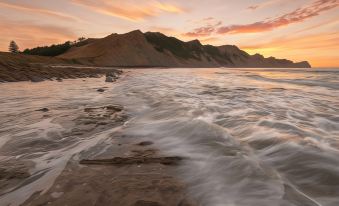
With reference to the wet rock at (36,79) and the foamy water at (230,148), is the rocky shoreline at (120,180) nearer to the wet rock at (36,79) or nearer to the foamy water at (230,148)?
the foamy water at (230,148)

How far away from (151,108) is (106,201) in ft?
13.5

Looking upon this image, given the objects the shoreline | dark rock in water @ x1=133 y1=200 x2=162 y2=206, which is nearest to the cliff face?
the shoreline

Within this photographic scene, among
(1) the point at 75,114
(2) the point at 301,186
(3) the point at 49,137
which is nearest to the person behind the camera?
(2) the point at 301,186

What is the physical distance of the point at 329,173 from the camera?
2.22 metres

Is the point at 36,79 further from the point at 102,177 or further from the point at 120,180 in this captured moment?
the point at 120,180

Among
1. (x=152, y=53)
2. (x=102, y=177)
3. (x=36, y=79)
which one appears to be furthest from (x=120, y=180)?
(x=152, y=53)

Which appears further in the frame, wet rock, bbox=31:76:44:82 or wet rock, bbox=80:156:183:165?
wet rock, bbox=31:76:44:82

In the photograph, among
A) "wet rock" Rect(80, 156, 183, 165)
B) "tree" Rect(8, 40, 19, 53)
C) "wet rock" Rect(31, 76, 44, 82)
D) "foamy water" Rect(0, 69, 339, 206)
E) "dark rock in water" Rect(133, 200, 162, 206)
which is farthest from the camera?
"tree" Rect(8, 40, 19, 53)

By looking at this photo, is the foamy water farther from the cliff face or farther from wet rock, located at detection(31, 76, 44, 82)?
the cliff face

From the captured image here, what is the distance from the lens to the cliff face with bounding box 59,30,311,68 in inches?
3324

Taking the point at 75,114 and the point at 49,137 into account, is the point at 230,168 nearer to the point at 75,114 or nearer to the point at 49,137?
the point at 49,137

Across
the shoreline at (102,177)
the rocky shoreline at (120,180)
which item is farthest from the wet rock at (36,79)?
the rocky shoreline at (120,180)

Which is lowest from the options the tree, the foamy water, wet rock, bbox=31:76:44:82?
wet rock, bbox=31:76:44:82

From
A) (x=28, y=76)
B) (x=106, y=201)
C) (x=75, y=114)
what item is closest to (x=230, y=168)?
(x=106, y=201)
